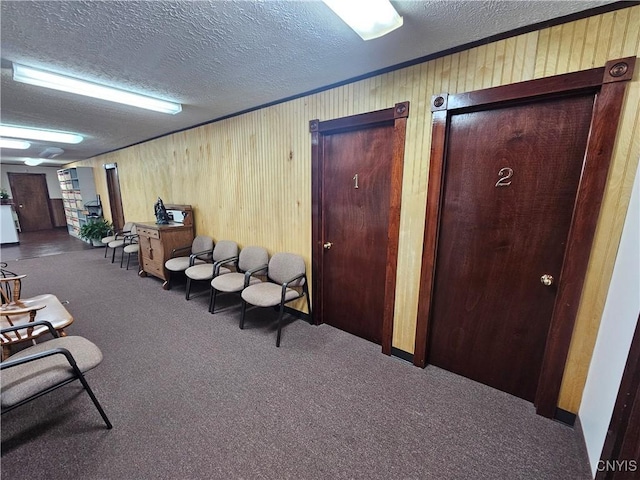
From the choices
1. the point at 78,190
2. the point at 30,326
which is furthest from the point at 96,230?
the point at 30,326

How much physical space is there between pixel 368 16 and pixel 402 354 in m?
2.37

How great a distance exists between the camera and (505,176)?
1.70 meters

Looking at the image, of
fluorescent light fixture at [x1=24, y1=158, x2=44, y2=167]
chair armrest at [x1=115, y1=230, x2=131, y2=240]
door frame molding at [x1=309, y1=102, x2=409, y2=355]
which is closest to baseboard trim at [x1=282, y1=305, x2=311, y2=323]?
door frame molding at [x1=309, y1=102, x2=409, y2=355]

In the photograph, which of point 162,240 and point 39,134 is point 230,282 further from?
point 39,134

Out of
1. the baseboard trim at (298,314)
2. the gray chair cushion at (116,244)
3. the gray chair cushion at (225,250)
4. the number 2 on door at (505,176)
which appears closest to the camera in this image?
the number 2 on door at (505,176)

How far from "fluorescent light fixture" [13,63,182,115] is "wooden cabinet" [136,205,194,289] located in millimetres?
1618

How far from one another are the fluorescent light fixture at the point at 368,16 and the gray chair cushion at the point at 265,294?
2104mm

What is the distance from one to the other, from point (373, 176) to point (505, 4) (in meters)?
1.24

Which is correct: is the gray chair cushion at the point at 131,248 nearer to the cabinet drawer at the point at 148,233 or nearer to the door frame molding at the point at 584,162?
the cabinet drawer at the point at 148,233

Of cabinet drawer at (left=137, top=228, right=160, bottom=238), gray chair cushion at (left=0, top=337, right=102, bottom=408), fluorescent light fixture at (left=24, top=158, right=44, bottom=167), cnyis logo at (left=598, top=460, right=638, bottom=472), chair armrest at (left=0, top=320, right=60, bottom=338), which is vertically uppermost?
fluorescent light fixture at (left=24, top=158, right=44, bottom=167)

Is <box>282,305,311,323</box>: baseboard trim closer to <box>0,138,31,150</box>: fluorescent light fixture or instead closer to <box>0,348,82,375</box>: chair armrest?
<box>0,348,82,375</box>: chair armrest

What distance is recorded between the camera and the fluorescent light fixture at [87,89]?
2027mm

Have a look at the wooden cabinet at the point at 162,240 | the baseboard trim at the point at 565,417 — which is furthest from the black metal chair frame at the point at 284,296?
the baseboard trim at the point at 565,417

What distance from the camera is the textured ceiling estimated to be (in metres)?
1.35
